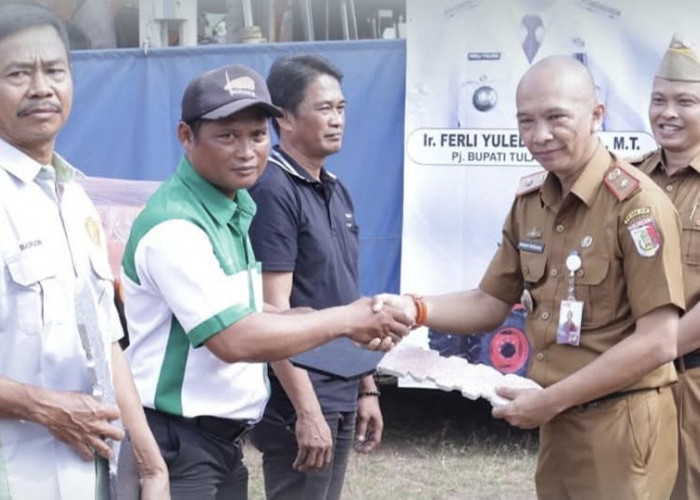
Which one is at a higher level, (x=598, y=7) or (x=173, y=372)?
(x=598, y=7)

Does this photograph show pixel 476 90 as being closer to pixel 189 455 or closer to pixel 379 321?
pixel 379 321

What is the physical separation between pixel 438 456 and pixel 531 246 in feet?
10.6

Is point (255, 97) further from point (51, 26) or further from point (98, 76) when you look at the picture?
point (98, 76)

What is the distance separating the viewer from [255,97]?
3.14 m

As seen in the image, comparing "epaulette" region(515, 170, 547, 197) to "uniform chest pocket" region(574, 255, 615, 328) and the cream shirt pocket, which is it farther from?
the cream shirt pocket

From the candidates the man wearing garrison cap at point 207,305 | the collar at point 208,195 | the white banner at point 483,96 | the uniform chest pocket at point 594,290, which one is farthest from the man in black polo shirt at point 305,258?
the white banner at point 483,96

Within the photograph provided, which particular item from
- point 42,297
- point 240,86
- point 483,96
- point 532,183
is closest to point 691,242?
point 532,183

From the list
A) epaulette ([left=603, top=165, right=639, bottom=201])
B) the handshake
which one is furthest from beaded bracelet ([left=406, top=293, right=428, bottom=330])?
epaulette ([left=603, top=165, right=639, bottom=201])

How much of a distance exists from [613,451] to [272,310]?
41.4 inches

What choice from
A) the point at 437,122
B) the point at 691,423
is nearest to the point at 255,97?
the point at 691,423

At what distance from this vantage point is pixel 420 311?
146 inches

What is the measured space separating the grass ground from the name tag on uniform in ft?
8.62

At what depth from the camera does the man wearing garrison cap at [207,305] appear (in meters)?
2.92

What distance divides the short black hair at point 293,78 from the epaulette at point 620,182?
3.78 ft
